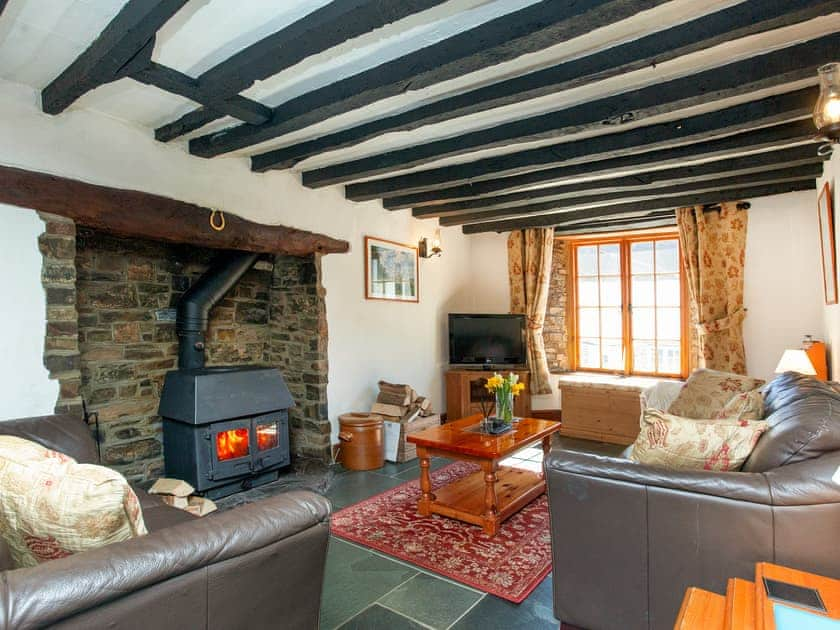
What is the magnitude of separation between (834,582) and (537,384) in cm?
442

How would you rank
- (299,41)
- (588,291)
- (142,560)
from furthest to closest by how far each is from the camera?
(588,291), (299,41), (142,560)

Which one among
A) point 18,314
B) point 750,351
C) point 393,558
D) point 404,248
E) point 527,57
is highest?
point 527,57

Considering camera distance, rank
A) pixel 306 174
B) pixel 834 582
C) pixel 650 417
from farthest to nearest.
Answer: pixel 306 174 → pixel 650 417 → pixel 834 582

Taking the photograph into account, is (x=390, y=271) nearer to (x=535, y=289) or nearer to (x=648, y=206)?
(x=535, y=289)

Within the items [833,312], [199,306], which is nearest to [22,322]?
[199,306]

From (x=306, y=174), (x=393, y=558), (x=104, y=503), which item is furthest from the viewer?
(x=306, y=174)

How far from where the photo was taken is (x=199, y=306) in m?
3.63

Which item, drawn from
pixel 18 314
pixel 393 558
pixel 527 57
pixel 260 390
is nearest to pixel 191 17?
pixel 527 57

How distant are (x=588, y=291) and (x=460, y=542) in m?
3.81

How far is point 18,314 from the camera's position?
2611 mm

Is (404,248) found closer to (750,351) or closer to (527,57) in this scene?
(527,57)

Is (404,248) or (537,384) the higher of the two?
(404,248)

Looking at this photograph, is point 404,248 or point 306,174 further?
point 404,248

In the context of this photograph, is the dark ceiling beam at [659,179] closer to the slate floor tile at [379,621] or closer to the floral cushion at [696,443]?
the floral cushion at [696,443]
